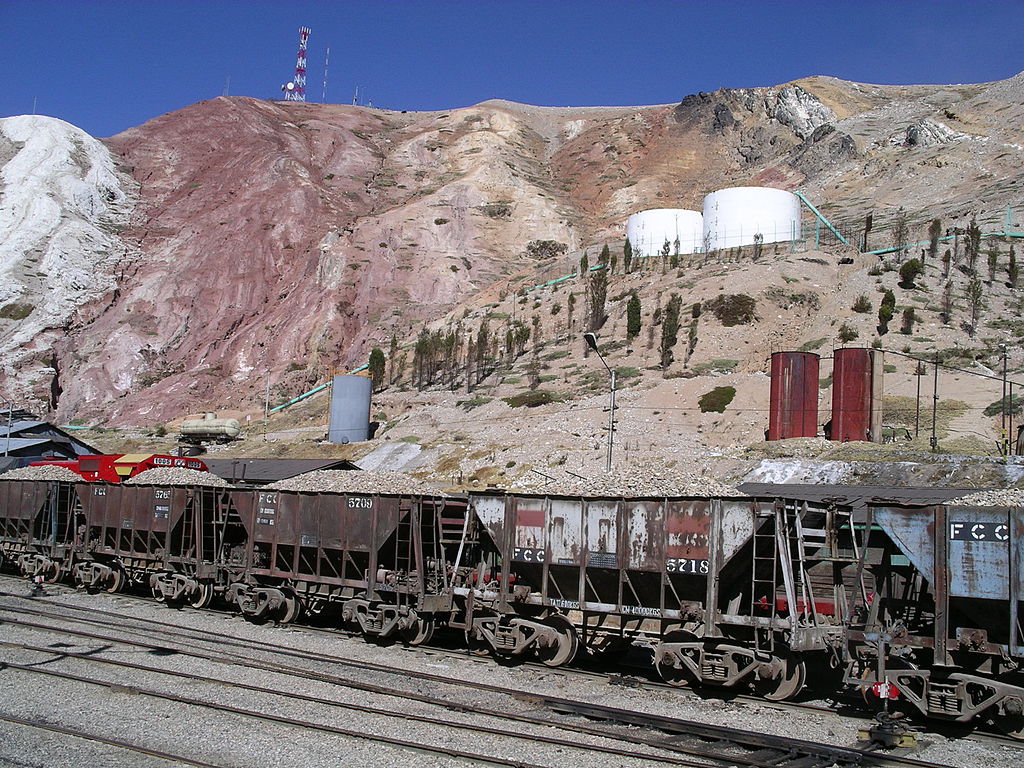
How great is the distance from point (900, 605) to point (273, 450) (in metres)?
49.8

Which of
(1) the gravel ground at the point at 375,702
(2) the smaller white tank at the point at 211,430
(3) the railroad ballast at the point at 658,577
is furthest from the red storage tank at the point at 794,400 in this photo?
(2) the smaller white tank at the point at 211,430

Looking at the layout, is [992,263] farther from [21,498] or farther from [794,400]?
[21,498]

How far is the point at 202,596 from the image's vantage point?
23234 millimetres

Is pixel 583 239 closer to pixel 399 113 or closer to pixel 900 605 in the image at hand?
pixel 399 113

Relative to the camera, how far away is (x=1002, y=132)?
102 metres

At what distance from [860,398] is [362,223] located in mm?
71462

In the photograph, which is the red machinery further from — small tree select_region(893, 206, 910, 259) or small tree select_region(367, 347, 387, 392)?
small tree select_region(893, 206, 910, 259)

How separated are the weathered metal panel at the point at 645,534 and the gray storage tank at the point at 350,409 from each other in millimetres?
45003

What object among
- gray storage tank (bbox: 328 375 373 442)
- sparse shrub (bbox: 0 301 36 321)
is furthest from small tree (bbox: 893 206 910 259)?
sparse shrub (bbox: 0 301 36 321)

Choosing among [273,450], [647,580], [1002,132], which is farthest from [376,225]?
[647,580]

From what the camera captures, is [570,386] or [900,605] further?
[570,386]

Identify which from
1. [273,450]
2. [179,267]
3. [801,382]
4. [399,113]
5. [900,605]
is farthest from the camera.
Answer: [399,113]

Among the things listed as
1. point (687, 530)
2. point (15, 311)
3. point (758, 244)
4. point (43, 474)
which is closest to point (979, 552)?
point (687, 530)

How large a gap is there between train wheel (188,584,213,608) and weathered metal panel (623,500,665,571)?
13.1 meters
